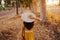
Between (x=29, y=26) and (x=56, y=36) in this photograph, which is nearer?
(x=29, y=26)

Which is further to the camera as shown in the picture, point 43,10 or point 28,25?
point 43,10

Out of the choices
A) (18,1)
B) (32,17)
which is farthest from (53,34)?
(32,17)

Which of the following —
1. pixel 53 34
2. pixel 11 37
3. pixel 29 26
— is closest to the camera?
pixel 29 26

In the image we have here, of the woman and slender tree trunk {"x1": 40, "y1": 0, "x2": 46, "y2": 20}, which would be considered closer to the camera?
the woman

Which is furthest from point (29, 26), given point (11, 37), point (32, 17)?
point (11, 37)

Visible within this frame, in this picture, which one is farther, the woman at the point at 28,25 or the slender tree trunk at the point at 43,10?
the slender tree trunk at the point at 43,10

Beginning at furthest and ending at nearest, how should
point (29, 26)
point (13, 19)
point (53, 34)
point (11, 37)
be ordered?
point (53, 34), point (13, 19), point (11, 37), point (29, 26)

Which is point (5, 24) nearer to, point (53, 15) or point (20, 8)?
point (20, 8)

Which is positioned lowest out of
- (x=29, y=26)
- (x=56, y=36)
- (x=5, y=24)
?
(x=56, y=36)

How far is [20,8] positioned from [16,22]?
0.65ft

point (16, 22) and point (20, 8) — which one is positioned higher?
point (20, 8)

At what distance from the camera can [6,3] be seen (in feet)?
6.73

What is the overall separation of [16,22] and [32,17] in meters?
0.83

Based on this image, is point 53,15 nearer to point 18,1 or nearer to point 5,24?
point 18,1
